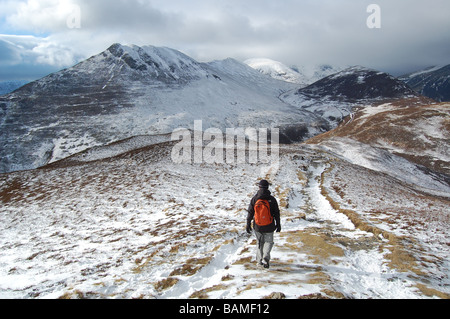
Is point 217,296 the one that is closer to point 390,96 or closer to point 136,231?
point 136,231

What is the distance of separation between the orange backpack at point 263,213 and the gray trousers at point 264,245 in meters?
0.47

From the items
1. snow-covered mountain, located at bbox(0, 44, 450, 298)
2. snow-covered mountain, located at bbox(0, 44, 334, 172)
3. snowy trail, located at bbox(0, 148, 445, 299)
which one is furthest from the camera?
snow-covered mountain, located at bbox(0, 44, 334, 172)

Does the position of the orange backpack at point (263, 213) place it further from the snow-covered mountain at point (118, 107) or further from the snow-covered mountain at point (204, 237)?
the snow-covered mountain at point (118, 107)

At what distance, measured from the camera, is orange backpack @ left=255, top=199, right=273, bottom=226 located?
8.41 meters

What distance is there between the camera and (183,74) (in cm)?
13862

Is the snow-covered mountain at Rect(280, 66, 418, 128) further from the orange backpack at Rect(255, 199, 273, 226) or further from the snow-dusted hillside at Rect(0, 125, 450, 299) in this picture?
the orange backpack at Rect(255, 199, 273, 226)

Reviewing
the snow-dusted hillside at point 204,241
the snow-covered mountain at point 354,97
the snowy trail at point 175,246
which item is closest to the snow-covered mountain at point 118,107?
the snow-covered mountain at point 354,97

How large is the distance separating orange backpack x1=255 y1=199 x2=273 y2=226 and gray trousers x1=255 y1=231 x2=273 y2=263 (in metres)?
0.47

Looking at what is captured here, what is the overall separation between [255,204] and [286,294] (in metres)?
2.89

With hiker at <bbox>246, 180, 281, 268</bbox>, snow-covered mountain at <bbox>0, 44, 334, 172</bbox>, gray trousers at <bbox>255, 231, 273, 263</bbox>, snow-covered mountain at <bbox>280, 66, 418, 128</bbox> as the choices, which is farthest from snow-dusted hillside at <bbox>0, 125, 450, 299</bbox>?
snow-covered mountain at <bbox>280, 66, 418, 128</bbox>

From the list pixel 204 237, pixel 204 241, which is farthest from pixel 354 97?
pixel 204 241

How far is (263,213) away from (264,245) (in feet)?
3.91

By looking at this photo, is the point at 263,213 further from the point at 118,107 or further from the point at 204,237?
the point at 118,107
